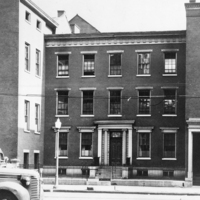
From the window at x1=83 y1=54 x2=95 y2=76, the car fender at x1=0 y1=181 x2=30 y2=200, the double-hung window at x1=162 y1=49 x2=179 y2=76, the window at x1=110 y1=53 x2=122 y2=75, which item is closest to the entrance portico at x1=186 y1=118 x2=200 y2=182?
the double-hung window at x1=162 y1=49 x2=179 y2=76

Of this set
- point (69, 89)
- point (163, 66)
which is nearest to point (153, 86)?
point (163, 66)

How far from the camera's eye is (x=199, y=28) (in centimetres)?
4000

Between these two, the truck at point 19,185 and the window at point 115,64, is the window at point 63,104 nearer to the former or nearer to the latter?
the window at point 115,64

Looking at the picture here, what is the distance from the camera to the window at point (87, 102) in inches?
1751

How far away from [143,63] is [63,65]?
726cm

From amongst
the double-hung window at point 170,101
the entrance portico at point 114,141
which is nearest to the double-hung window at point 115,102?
the entrance portico at point 114,141

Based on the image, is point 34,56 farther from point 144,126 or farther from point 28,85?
point 144,126

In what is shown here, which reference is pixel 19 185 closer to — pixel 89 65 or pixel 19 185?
pixel 19 185

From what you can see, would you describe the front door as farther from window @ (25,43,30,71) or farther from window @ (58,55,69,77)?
window @ (25,43,30,71)

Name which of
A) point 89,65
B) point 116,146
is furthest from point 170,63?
point 116,146

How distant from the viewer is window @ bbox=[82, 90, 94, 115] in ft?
146

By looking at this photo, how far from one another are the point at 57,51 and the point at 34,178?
32.7 m

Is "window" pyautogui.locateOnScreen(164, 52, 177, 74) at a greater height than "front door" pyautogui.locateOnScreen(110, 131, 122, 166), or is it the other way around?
"window" pyautogui.locateOnScreen(164, 52, 177, 74)

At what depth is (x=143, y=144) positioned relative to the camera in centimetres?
4303
